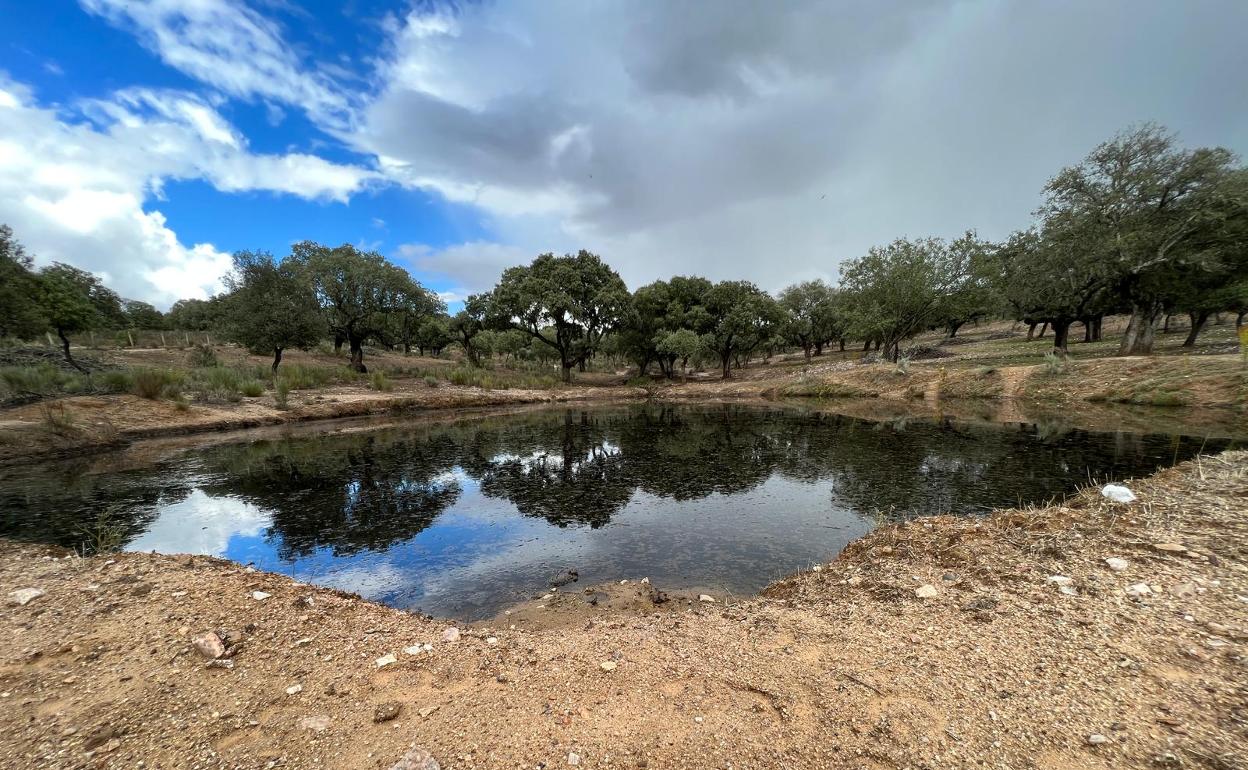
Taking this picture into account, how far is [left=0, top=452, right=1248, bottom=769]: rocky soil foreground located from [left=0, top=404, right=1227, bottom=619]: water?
1.74m

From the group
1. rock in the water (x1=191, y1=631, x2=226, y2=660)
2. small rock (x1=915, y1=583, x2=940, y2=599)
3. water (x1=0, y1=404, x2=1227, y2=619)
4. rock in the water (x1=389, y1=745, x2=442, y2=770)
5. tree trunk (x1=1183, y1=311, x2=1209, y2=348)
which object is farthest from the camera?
tree trunk (x1=1183, y1=311, x2=1209, y2=348)

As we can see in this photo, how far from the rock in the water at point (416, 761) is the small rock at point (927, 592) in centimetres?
451

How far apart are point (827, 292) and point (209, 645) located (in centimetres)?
6171

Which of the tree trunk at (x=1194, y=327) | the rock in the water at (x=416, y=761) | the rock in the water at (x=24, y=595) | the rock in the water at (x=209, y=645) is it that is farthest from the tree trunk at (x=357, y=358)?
the tree trunk at (x=1194, y=327)

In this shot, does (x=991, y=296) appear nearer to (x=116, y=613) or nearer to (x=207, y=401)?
(x=116, y=613)

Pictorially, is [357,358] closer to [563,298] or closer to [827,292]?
[563,298]

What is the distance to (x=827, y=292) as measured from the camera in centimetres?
5638

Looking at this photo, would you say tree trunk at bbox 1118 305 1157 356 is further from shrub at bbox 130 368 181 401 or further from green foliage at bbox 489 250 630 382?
shrub at bbox 130 368 181 401

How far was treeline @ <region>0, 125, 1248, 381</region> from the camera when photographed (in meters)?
22.4

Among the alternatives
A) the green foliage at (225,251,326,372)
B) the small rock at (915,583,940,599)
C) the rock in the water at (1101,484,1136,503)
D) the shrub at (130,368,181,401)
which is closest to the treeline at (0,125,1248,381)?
the green foliage at (225,251,326,372)

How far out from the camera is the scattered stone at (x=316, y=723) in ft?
9.84

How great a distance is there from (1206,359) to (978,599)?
2471cm

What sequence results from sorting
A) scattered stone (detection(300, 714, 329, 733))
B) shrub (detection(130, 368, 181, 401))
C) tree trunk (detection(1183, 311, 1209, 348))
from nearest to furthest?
scattered stone (detection(300, 714, 329, 733)) < shrub (detection(130, 368, 181, 401)) < tree trunk (detection(1183, 311, 1209, 348))

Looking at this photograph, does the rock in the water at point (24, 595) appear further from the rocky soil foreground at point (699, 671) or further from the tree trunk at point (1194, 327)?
the tree trunk at point (1194, 327)
